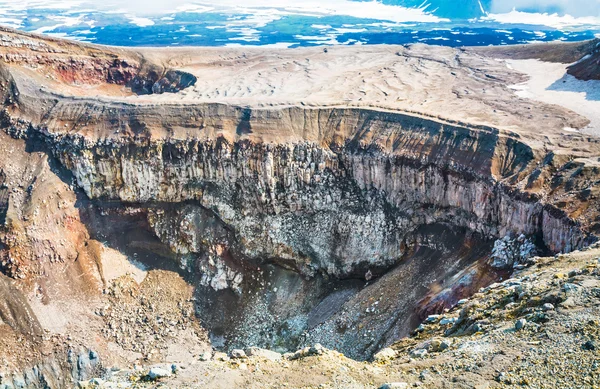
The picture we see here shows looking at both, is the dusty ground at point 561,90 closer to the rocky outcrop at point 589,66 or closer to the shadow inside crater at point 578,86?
the shadow inside crater at point 578,86

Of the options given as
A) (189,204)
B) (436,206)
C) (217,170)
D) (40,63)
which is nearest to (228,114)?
(217,170)

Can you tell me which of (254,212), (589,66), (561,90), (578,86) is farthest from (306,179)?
(589,66)

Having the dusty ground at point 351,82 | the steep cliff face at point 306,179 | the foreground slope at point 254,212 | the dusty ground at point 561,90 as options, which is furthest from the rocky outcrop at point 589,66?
the steep cliff face at point 306,179

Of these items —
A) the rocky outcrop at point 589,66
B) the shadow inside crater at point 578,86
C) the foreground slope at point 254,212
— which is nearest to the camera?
the foreground slope at point 254,212

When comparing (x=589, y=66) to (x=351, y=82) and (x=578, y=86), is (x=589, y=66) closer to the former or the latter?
(x=578, y=86)

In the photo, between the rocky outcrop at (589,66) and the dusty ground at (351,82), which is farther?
the rocky outcrop at (589,66)

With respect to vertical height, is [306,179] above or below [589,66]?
below

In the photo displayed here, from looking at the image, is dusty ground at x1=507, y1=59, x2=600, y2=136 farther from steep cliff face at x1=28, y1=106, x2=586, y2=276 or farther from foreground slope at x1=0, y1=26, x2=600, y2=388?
steep cliff face at x1=28, y1=106, x2=586, y2=276

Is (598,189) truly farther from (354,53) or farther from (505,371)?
(354,53)

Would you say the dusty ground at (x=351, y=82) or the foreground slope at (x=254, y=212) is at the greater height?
the dusty ground at (x=351, y=82)

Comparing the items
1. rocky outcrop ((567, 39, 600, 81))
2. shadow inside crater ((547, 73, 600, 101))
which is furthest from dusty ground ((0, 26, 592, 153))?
rocky outcrop ((567, 39, 600, 81))

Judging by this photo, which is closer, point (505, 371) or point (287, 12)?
point (505, 371)
